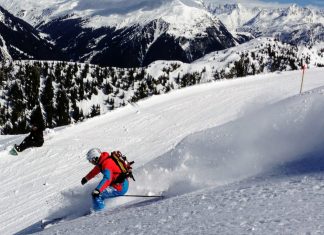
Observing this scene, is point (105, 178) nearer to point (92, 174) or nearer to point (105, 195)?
point (92, 174)

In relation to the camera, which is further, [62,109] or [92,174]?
[62,109]

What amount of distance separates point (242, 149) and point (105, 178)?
342cm

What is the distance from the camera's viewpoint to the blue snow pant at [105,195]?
11.2m

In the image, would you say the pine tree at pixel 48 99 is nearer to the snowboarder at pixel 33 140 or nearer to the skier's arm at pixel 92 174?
the snowboarder at pixel 33 140

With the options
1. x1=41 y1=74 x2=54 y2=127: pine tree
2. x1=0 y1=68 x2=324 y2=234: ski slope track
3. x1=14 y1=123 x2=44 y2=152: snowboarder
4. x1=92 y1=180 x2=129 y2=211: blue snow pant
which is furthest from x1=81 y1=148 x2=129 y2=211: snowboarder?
x1=41 y1=74 x2=54 y2=127: pine tree

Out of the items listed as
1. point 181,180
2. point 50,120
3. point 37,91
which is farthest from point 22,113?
point 181,180

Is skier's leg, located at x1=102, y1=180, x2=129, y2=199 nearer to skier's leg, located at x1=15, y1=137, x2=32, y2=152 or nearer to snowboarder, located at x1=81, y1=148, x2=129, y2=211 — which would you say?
snowboarder, located at x1=81, y1=148, x2=129, y2=211

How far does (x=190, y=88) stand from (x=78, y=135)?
1119cm

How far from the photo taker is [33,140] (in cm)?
2216

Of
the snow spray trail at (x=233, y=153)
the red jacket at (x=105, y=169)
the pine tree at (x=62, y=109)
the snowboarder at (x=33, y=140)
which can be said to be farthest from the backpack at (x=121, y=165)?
the pine tree at (x=62, y=109)

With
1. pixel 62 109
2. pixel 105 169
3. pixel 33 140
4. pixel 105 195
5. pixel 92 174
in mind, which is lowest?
pixel 62 109

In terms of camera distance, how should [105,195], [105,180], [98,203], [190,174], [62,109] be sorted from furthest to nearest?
[62,109] < [190,174] < [105,195] < [98,203] < [105,180]

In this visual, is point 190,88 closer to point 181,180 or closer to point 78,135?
point 78,135

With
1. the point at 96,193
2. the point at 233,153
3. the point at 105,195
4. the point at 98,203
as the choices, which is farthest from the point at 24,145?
the point at 233,153
